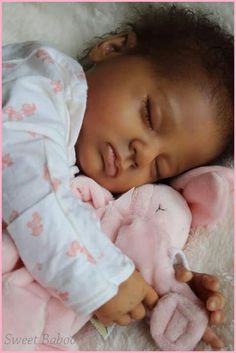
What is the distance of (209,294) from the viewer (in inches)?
46.1

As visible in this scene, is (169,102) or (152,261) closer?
(152,261)

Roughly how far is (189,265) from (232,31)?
655 millimetres

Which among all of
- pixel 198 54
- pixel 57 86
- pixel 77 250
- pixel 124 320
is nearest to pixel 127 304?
pixel 124 320

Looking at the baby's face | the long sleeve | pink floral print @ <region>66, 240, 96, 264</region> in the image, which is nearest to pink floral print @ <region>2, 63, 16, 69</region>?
the long sleeve

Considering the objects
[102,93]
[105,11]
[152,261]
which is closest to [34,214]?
[152,261]

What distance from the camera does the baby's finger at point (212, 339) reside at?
1140 millimetres

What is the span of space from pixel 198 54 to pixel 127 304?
622mm

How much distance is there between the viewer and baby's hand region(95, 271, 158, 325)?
3.51ft

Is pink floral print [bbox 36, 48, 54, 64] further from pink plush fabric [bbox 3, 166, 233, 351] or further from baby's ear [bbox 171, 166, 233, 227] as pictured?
baby's ear [bbox 171, 166, 233, 227]

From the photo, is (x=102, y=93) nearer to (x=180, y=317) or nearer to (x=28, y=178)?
(x=28, y=178)

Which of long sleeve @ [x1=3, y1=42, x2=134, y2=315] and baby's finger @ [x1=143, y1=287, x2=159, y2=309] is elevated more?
long sleeve @ [x1=3, y1=42, x2=134, y2=315]

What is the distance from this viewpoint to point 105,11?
162 centimetres

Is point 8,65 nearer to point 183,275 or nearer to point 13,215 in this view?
point 13,215

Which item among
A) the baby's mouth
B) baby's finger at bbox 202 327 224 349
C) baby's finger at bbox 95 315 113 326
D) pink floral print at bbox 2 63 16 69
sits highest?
pink floral print at bbox 2 63 16 69
